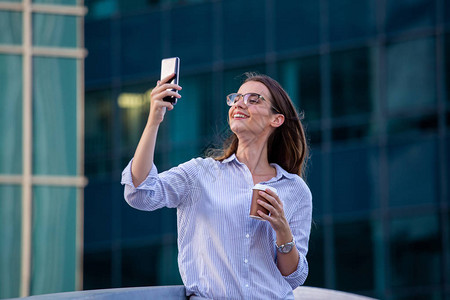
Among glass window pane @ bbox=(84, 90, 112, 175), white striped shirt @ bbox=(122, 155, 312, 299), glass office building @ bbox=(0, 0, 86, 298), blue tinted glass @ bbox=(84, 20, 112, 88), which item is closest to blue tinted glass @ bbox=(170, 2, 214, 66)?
blue tinted glass @ bbox=(84, 20, 112, 88)

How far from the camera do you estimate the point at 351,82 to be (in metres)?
14.5

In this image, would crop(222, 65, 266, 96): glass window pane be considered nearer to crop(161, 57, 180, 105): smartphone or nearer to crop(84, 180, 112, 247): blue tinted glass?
crop(84, 180, 112, 247): blue tinted glass

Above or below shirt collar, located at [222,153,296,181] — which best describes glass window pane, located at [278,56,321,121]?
above

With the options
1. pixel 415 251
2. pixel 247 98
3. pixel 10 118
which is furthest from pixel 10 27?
pixel 247 98

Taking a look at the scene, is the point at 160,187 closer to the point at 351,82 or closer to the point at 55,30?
the point at 55,30

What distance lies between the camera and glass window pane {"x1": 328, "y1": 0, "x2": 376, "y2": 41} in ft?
46.4

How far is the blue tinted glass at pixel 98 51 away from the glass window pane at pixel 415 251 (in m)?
6.67

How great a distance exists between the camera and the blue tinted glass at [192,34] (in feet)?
51.8

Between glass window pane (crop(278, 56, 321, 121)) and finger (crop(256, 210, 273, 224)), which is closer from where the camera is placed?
finger (crop(256, 210, 273, 224))

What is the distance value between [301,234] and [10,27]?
9334 millimetres

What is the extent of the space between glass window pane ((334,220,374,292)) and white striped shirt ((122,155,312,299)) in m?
10.1

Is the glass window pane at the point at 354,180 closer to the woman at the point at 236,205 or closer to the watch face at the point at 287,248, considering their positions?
the woman at the point at 236,205

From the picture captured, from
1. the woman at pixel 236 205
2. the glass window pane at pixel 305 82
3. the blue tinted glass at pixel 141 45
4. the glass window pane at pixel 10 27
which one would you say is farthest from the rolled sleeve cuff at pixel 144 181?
the blue tinted glass at pixel 141 45

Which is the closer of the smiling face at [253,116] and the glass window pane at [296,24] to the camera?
the smiling face at [253,116]
